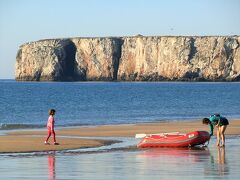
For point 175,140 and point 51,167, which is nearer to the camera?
point 51,167

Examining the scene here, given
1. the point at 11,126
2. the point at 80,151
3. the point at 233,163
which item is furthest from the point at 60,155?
the point at 11,126

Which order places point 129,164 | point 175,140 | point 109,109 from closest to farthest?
point 129,164 < point 175,140 < point 109,109

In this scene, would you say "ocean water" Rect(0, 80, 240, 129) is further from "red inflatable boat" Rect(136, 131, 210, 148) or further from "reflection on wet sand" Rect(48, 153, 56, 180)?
"reflection on wet sand" Rect(48, 153, 56, 180)

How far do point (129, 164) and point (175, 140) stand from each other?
24.3 ft

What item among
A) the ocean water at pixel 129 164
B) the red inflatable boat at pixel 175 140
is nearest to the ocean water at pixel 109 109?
the red inflatable boat at pixel 175 140

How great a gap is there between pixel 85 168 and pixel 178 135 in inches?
364

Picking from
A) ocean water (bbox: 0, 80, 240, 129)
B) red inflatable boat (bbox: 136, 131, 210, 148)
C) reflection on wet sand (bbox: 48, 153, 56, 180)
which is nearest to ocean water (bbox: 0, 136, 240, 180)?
reflection on wet sand (bbox: 48, 153, 56, 180)

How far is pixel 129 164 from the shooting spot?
2367 centimetres

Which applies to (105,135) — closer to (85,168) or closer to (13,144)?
(13,144)

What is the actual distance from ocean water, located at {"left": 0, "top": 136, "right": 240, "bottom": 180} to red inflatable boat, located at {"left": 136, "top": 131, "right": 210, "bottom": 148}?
76 centimetres

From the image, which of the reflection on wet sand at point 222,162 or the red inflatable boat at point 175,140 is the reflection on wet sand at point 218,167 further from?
the red inflatable boat at point 175,140

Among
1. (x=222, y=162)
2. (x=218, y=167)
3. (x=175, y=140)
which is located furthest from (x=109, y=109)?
(x=218, y=167)

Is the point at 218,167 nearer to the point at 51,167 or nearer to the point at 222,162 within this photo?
the point at 222,162

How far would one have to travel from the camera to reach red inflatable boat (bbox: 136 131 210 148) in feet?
101
